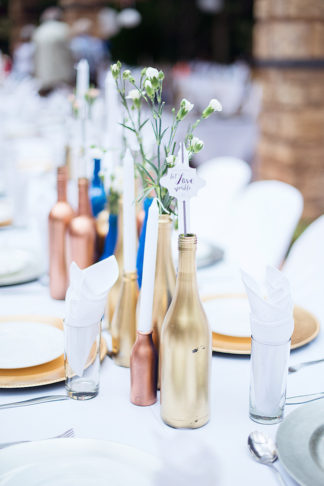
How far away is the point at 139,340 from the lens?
1.06 m

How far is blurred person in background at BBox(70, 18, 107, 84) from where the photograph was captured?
9086 mm

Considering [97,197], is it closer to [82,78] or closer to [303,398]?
[82,78]

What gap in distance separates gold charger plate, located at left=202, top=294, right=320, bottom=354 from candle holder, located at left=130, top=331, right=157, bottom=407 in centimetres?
22

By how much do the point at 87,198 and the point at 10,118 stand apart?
418 centimetres

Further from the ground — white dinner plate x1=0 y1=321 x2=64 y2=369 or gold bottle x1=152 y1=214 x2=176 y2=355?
gold bottle x1=152 y1=214 x2=176 y2=355

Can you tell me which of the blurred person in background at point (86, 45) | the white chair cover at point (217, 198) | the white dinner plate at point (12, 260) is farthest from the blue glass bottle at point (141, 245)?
the blurred person in background at point (86, 45)

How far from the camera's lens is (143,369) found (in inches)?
41.4

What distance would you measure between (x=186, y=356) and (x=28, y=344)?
418mm

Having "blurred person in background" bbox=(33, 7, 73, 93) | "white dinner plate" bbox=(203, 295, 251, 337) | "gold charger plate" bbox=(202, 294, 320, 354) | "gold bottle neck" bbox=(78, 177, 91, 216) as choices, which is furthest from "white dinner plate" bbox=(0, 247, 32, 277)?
"blurred person in background" bbox=(33, 7, 73, 93)

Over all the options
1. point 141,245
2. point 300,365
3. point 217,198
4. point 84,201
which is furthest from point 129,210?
point 217,198

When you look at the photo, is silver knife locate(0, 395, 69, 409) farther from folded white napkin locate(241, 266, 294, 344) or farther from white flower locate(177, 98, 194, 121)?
white flower locate(177, 98, 194, 121)

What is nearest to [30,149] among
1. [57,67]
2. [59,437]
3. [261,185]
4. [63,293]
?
[261,185]

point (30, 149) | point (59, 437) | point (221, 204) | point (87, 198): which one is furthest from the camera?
point (30, 149)

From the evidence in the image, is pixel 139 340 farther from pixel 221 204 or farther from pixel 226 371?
pixel 221 204
